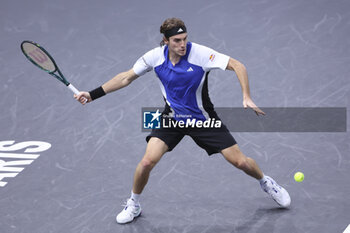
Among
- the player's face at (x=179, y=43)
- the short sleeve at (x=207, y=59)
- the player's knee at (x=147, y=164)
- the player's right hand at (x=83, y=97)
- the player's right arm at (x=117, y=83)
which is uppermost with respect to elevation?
the player's face at (x=179, y=43)

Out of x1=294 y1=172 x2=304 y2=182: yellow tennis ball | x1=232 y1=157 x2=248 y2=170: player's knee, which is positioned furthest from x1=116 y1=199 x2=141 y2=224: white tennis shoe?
x1=294 y1=172 x2=304 y2=182: yellow tennis ball

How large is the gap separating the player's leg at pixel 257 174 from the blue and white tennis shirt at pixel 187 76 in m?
0.45

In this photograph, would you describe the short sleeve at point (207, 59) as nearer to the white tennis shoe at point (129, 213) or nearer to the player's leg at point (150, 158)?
the player's leg at point (150, 158)

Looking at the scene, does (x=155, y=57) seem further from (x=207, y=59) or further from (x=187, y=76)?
(x=207, y=59)

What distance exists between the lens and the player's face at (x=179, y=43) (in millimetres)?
6008

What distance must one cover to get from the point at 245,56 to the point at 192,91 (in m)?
3.78

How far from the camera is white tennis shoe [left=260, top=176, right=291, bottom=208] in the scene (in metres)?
6.45

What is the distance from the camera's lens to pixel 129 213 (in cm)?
643

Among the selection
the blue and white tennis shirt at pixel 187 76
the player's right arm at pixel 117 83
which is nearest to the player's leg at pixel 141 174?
the blue and white tennis shirt at pixel 187 76

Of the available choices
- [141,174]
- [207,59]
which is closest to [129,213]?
[141,174]

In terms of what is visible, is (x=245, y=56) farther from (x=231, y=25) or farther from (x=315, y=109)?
(x=315, y=109)

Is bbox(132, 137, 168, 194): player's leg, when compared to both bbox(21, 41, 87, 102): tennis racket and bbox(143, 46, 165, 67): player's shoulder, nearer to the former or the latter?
bbox(143, 46, 165, 67): player's shoulder

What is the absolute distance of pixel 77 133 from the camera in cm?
838

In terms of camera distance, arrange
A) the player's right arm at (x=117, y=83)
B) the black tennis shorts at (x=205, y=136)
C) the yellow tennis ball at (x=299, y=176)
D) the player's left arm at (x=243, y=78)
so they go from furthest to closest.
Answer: the yellow tennis ball at (x=299, y=176) < the player's right arm at (x=117, y=83) < the black tennis shorts at (x=205, y=136) < the player's left arm at (x=243, y=78)
